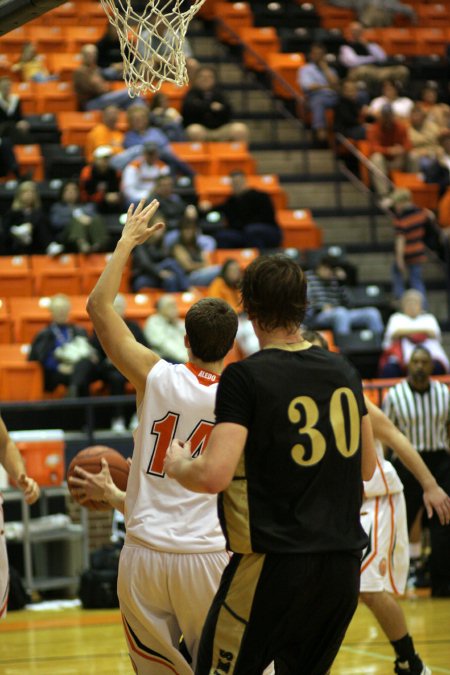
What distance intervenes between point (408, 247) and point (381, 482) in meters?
8.38

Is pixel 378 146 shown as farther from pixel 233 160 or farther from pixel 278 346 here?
pixel 278 346

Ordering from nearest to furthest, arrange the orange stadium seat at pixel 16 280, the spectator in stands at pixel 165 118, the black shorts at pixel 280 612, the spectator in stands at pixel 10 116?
the black shorts at pixel 280 612
the orange stadium seat at pixel 16 280
the spectator in stands at pixel 10 116
the spectator in stands at pixel 165 118

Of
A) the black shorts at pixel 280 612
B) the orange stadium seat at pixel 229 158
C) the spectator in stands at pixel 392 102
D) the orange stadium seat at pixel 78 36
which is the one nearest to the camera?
the black shorts at pixel 280 612

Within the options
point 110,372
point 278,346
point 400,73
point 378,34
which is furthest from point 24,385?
point 378,34

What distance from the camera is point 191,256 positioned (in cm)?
1357

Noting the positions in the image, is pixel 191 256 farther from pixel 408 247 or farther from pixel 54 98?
pixel 54 98

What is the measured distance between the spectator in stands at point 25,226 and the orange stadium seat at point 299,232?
3.46 meters

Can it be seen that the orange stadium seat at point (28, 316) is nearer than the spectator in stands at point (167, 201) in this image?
Yes

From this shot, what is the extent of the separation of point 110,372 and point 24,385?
32.3 inches

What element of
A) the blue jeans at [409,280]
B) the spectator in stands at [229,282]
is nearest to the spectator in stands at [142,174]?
the spectator in stands at [229,282]

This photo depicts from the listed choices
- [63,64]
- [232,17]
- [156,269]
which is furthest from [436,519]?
[232,17]

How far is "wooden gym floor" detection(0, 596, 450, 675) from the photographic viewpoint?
24.5 feet

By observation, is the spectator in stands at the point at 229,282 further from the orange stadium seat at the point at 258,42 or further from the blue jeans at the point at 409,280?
the orange stadium seat at the point at 258,42

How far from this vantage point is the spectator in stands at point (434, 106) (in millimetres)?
18234
